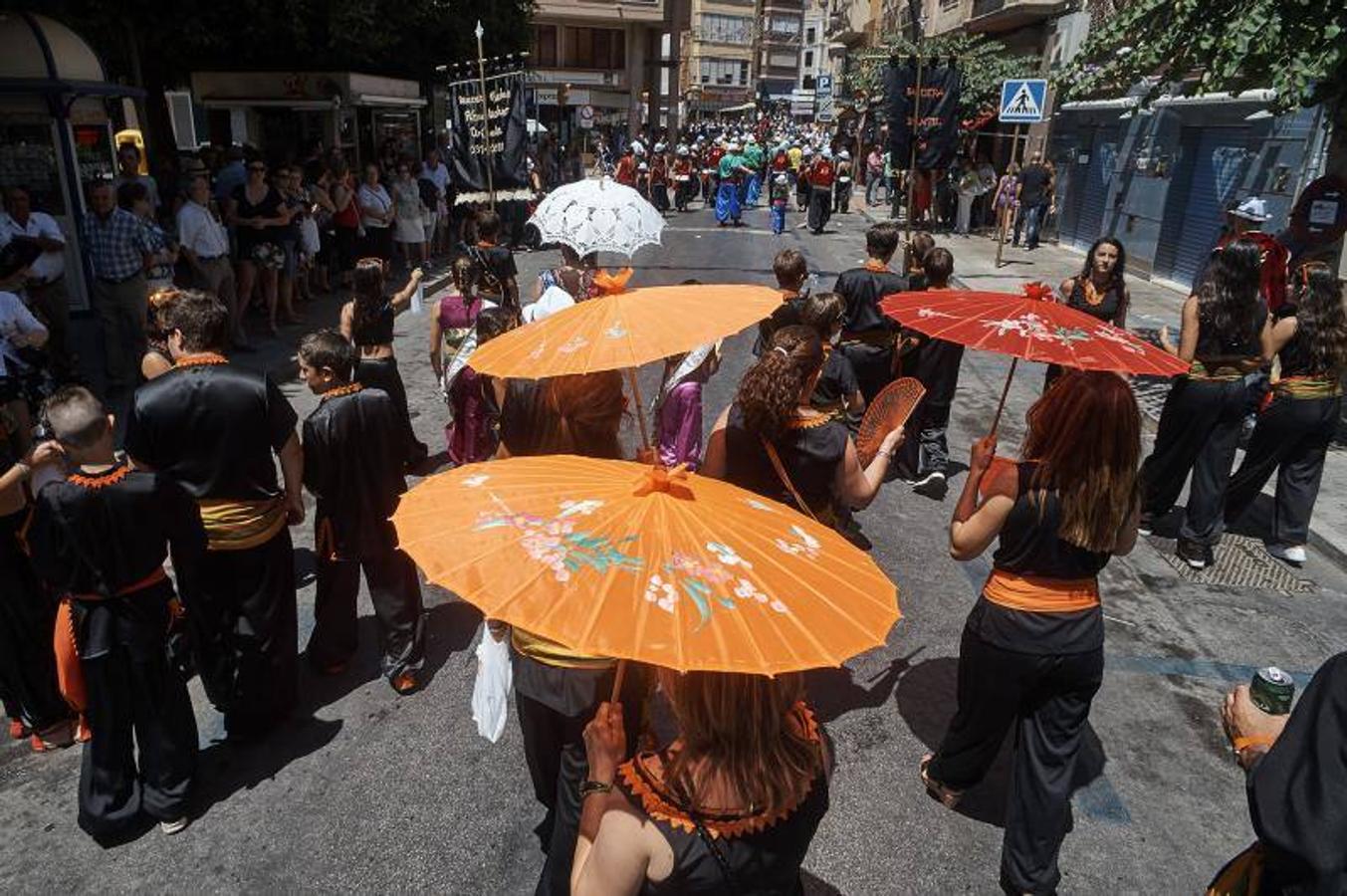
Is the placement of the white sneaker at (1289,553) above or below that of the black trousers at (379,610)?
below

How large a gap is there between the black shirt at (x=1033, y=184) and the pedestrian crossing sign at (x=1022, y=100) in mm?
5083

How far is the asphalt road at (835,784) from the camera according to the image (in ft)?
11.0

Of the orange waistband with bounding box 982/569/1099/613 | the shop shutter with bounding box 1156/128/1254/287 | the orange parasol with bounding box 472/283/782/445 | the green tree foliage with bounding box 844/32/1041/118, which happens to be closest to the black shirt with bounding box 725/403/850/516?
the orange parasol with bounding box 472/283/782/445

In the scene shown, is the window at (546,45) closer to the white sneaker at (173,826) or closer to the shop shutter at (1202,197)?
the shop shutter at (1202,197)

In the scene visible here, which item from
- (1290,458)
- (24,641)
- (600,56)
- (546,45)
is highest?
(546,45)

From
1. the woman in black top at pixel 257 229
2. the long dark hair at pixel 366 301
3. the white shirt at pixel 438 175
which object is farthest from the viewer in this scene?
the white shirt at pixel 438 175

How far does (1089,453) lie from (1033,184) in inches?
759

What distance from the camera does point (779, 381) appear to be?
344cm

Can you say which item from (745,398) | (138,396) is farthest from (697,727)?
(138,396)

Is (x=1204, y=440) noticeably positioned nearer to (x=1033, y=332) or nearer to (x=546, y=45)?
(x=1033, y=332)

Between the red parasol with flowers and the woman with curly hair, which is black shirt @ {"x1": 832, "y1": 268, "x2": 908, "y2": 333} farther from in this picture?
the woman with curly hair

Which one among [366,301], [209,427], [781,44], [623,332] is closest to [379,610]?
[209,427]

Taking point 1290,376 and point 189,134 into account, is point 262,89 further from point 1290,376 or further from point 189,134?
point 1290,376

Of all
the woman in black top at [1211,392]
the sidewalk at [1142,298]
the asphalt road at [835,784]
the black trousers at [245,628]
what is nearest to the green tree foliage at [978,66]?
the sidewalk at [1142,298]
